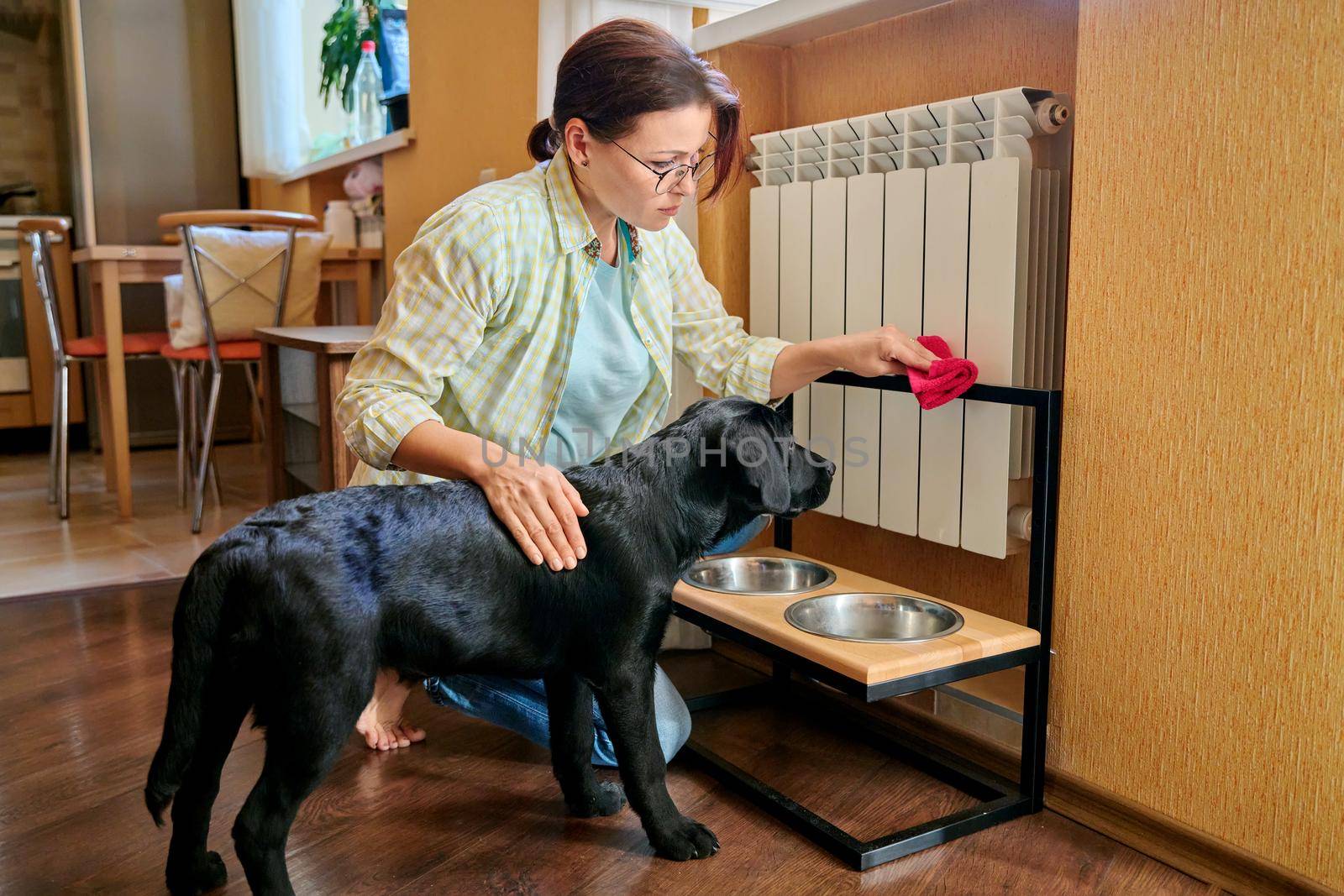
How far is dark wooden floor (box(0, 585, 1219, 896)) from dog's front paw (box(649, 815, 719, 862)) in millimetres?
22

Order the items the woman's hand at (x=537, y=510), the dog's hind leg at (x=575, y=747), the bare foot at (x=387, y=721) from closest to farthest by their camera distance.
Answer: the woman's hand at (x=537, y=510) < the dog's hind leg at (x=575, y=747) < the bare foot at (x=387, y=721)

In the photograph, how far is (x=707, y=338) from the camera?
1.74 metres

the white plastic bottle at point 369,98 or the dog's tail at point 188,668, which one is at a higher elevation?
the white plastic bottle at point 369,98

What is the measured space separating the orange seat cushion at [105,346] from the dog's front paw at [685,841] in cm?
300

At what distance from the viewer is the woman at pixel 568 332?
4.30ft

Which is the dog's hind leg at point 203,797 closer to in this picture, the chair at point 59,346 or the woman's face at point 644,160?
the woman's face at point 644,160

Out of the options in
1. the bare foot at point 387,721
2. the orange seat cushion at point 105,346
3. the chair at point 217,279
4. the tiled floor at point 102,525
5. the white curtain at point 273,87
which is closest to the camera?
the bare foot at point 387,721

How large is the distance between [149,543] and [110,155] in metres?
2.58

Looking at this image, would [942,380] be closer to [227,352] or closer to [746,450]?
[746,450]

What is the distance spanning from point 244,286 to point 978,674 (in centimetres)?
285

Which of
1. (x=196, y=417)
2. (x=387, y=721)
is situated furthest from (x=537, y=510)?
(x=196, y=417)

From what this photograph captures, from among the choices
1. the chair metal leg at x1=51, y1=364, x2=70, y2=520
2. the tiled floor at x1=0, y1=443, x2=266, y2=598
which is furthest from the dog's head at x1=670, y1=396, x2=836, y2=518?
the chair metal leg at x1=51, y1=364, x2=70, y2=520

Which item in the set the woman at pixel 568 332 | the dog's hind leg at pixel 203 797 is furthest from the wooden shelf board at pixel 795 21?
the dog's hind leg at pixel 203 797

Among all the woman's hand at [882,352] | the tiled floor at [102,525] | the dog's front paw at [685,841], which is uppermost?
the woman's hand at [882,352]
